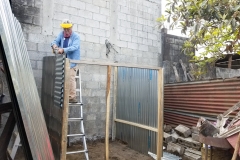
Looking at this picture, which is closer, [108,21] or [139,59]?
[108,21]

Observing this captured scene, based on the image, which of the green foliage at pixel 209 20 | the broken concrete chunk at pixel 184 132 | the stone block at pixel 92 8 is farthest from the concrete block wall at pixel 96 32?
the broken concrete chunk at pixel 184 132

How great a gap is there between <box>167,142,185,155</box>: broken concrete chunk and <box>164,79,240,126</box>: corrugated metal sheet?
923 mm

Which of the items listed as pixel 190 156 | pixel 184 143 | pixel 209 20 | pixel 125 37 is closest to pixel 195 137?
pixel 184 143

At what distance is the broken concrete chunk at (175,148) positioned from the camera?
14.5ft

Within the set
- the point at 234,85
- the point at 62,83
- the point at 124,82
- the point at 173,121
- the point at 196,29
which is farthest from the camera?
the point at 173,121

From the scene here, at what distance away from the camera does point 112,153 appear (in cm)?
475

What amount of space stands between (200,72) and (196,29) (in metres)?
3.26

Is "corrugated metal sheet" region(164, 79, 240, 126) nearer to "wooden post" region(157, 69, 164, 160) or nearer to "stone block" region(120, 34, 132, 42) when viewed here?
"wooden post" region(157, 69, 164, 160)

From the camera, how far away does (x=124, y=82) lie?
5.44 meters

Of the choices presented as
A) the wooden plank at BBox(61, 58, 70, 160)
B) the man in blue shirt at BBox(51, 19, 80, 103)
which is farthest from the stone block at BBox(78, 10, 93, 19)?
the wooden plank at BBox(61, 58, 70, 160)

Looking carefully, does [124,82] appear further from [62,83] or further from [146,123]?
[62,83]

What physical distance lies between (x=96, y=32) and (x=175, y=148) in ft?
11.0

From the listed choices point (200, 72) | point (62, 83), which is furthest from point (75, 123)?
point (200, 72)

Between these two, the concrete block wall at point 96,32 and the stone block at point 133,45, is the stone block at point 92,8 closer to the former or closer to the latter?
the concrete block wall at point 96,32
